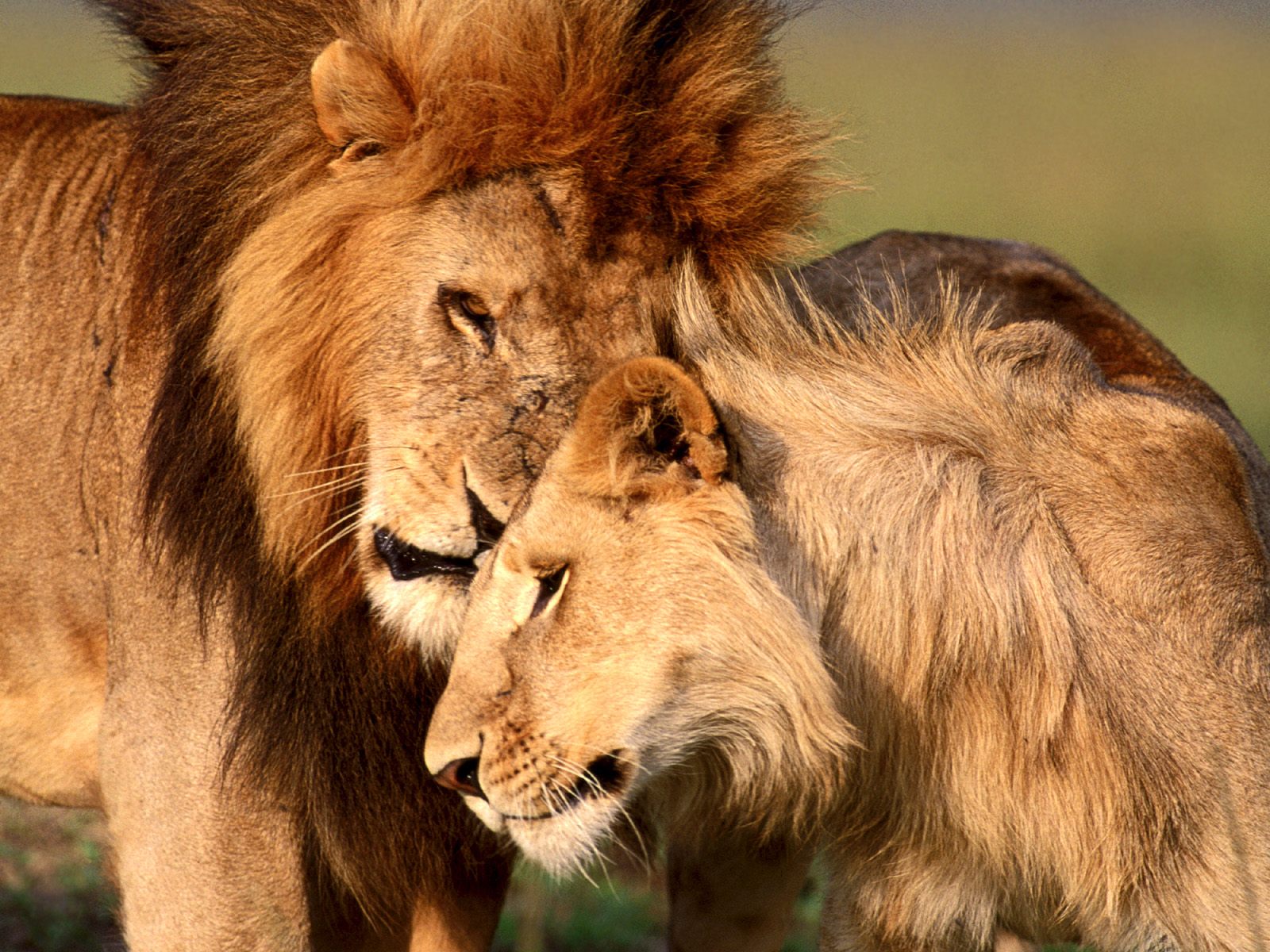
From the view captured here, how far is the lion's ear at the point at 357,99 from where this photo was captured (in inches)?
114

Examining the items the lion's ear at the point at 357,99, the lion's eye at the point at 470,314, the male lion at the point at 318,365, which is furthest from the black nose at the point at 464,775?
the lion's ear at the point at 357,99

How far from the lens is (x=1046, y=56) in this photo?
4041cm

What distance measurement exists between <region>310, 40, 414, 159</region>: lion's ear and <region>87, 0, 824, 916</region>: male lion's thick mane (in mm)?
30

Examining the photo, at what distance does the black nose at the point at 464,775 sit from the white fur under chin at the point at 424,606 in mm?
219

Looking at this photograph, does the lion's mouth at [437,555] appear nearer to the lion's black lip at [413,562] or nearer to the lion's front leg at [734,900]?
the lion's black lip at [413,562]

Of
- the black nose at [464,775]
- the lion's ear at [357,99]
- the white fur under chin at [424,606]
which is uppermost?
the lion's ear at [357,99]

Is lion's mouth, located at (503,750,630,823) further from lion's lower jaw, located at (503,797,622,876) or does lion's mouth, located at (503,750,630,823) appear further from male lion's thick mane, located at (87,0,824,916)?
male lion's thick mane, located at (87,0,824,916)

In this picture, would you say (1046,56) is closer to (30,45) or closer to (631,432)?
(30,45)

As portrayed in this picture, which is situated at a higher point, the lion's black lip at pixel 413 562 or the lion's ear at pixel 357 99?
the lion's ear at pixel 357 99

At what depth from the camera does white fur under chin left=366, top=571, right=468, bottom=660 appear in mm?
2809

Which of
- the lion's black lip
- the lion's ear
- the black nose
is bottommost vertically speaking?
the black nose

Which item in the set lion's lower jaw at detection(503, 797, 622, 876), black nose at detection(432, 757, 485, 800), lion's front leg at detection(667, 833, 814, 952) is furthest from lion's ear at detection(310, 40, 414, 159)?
lion's front leg at detection(667, 833, 814, 952)

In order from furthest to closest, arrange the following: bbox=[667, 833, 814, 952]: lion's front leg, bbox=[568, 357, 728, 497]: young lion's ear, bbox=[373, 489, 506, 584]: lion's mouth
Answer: bbox=[667, 833, 814, 952]: lion's front leg < bbox=[373, 489, 506, 584]: lion's mouth < bbox=[568, 357, 728, 497]: young lion's ear

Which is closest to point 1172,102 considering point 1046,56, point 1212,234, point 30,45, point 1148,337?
point 1046,56
